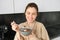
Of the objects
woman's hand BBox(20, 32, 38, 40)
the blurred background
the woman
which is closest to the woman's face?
the woman

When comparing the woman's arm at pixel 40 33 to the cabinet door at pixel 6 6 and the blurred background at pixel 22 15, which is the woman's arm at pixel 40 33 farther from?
the cabinet door at pixel 6 6

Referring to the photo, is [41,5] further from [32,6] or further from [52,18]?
[32,6]

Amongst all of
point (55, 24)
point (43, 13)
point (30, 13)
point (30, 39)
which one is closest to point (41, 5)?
point (43, 13)

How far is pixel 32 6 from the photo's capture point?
1.18 metres

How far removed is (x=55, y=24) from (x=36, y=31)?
34cm

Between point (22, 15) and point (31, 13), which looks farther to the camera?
point (22, 15)

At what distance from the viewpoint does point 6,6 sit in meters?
1.45

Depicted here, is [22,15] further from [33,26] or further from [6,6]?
[33,26]

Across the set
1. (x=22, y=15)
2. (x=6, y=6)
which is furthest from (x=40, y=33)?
(x=6, y=6)

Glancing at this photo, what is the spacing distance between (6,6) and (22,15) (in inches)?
7.0

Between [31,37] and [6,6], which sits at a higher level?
[6,6]

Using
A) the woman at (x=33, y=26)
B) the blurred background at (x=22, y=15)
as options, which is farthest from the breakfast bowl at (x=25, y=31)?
the blurred background at (x=22, y=15)

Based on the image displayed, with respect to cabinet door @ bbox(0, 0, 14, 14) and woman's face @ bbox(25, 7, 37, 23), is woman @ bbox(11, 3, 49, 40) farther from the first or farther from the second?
cabinet door @ bbox(0, 0, 14, 14)

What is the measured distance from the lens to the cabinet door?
145 centimetres
